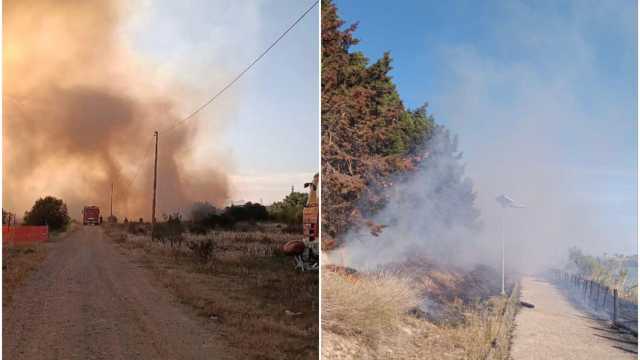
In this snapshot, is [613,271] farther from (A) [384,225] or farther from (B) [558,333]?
(A) [384,225]

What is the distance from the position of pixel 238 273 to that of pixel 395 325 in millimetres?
960

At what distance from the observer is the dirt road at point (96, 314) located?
3252mm

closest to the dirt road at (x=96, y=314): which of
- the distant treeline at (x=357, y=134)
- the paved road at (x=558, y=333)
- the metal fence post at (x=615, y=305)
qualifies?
the distant treeline at (x=357, y=134)

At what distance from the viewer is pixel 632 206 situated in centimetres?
351

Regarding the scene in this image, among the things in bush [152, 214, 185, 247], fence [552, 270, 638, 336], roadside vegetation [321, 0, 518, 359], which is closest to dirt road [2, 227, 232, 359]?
bush [152, 214, 185, 247]

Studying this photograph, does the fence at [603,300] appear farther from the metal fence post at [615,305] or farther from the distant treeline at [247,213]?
the distant treeline at [247,213]

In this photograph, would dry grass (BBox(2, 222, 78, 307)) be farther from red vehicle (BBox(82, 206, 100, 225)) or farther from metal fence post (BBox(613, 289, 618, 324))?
metal fence post (BBox(613, 289, 618, 324))

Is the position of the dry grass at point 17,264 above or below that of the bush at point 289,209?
below

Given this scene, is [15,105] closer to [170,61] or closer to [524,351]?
[170,61]

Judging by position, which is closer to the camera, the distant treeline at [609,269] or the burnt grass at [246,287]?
the distant treeline at [609,269]

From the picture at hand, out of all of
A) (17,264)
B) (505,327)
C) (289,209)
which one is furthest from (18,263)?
(505,327)

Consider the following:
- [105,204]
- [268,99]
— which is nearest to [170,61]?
[268,99]

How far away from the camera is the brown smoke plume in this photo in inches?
134

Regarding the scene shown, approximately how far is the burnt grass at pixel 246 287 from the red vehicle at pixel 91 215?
0.35 feet
